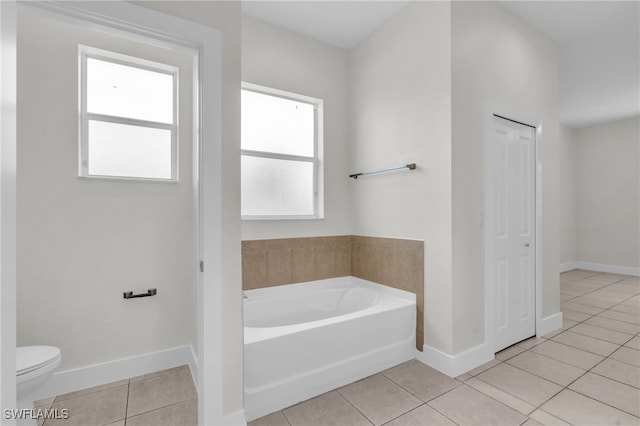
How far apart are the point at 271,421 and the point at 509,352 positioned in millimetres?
1990

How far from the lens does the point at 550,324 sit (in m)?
2.97

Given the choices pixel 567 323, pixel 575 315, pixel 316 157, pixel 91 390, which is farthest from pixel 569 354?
pixel 91 390

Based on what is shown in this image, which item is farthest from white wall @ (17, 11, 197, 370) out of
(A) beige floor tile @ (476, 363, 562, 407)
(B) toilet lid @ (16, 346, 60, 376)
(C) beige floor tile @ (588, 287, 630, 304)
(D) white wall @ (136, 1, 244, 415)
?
(C) beige floor tile @ (588, 287, 630, 304)

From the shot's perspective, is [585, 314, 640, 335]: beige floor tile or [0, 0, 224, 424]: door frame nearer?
[0, 0, 224, 424]: door frame

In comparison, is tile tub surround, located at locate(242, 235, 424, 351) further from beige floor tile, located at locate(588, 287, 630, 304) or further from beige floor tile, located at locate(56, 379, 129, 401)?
beige floor tile, located at locate(588, 287, 630, 304)

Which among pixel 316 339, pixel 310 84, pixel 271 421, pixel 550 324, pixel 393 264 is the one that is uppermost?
pixel 310 84

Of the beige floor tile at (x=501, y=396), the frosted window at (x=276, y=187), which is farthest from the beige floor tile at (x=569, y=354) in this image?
the frosted window at (x=276, y=187)

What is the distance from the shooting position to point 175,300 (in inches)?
95.0

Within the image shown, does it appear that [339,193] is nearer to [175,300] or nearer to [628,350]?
[175,300]

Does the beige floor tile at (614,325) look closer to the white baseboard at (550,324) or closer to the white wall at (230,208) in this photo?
the white baseboard at (550,324)

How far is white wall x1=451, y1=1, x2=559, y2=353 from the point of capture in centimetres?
226

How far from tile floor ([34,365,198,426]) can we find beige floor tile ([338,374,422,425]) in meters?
0.95

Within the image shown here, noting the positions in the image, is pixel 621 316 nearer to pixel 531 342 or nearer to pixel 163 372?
pixel 531 342

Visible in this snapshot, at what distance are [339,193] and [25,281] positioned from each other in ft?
8.15
